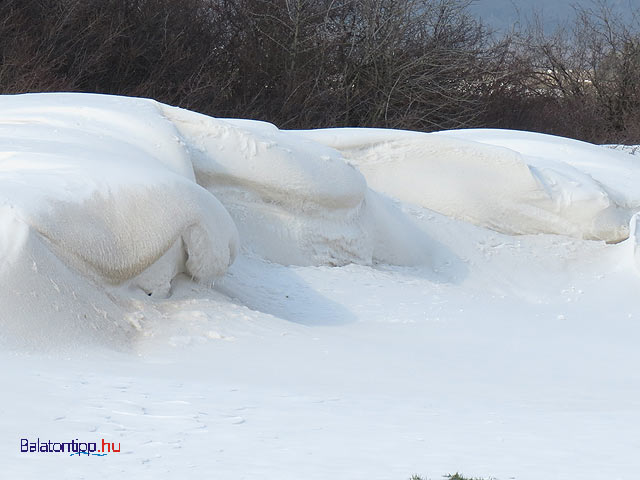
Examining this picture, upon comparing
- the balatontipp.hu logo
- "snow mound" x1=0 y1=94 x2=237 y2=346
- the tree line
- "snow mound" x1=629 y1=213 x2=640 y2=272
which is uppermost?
the tree line

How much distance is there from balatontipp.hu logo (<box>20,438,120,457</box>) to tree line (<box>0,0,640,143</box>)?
1043 centimetres

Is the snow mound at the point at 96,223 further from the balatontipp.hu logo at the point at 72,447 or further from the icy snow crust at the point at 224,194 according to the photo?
the balatontipp.hu logo at the point at 72,447

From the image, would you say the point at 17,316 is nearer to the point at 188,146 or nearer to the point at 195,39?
the point at 188,146

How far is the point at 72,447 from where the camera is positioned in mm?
2789

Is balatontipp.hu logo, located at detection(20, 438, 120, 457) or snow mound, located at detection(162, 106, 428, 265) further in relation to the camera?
snow mound, located at detection(162, 106, 428, 265)

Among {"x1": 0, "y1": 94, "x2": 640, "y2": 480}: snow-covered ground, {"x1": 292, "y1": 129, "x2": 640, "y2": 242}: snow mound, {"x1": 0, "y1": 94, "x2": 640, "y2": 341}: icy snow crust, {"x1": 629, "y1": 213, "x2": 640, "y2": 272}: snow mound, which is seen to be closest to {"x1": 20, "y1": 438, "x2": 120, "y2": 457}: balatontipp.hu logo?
{"x1": 0, "y1": 94, "x2": 640, "y2": 480}: snow-covered ground

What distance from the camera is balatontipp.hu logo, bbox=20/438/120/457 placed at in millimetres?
2752

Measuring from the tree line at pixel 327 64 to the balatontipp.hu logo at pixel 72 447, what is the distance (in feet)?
34.2

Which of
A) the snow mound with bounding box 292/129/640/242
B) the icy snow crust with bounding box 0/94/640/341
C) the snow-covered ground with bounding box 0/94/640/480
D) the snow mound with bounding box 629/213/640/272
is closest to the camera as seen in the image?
the snow-covered ground with bounding box 0/94/640/480

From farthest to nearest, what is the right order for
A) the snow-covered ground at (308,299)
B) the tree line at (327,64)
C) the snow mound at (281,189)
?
the tree line at (327,64), the snow mound at (281,189), the snow-covered ground at (308,299)

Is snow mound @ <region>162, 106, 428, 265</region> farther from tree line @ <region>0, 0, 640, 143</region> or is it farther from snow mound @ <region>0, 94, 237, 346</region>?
tree line @ <region>0, 0, 640, 143</region>

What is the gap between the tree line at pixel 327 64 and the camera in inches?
577

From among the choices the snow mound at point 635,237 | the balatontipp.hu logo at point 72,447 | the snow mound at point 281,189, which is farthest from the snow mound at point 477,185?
the balatontipp.hu logo at point 72,447

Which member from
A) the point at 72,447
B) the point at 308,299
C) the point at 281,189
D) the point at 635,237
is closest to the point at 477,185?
the point at 635,237
